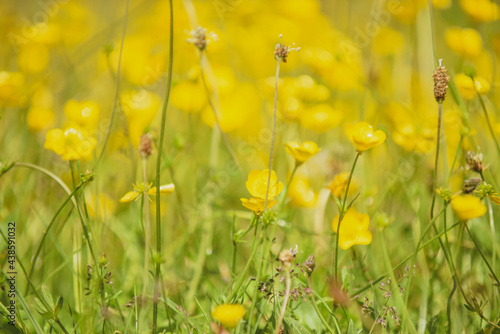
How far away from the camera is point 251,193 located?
3.44ft

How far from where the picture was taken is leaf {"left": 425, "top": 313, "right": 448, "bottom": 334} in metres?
1.04

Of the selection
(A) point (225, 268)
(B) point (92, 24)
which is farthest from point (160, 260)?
(B) point (92, 24)

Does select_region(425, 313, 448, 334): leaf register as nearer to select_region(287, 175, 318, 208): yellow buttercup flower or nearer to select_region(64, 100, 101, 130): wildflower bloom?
select_region(287, 175, 318, 208): yellow buttercup flower

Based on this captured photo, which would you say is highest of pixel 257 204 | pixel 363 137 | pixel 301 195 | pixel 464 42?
pixel 464 42

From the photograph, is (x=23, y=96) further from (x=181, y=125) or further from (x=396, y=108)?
(x=396, y=108)

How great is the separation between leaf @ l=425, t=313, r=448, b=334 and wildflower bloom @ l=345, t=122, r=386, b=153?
0.43m

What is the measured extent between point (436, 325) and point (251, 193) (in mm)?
529

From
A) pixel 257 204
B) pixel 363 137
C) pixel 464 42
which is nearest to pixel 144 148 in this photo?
pixel 257 204

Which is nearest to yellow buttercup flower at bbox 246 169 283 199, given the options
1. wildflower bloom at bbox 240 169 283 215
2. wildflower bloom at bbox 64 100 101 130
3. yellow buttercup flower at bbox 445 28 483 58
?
wildflower bloom at bbox 240 169 283 215

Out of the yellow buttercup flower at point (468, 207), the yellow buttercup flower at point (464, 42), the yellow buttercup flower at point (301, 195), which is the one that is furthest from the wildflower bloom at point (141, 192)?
the yellow buttercup flower at point (464, 42)

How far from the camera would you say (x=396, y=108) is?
2.04 metres

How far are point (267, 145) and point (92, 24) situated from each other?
7.10 feet

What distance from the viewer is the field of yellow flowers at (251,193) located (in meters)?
1.01

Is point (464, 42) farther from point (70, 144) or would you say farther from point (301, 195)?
point (70, 144)
